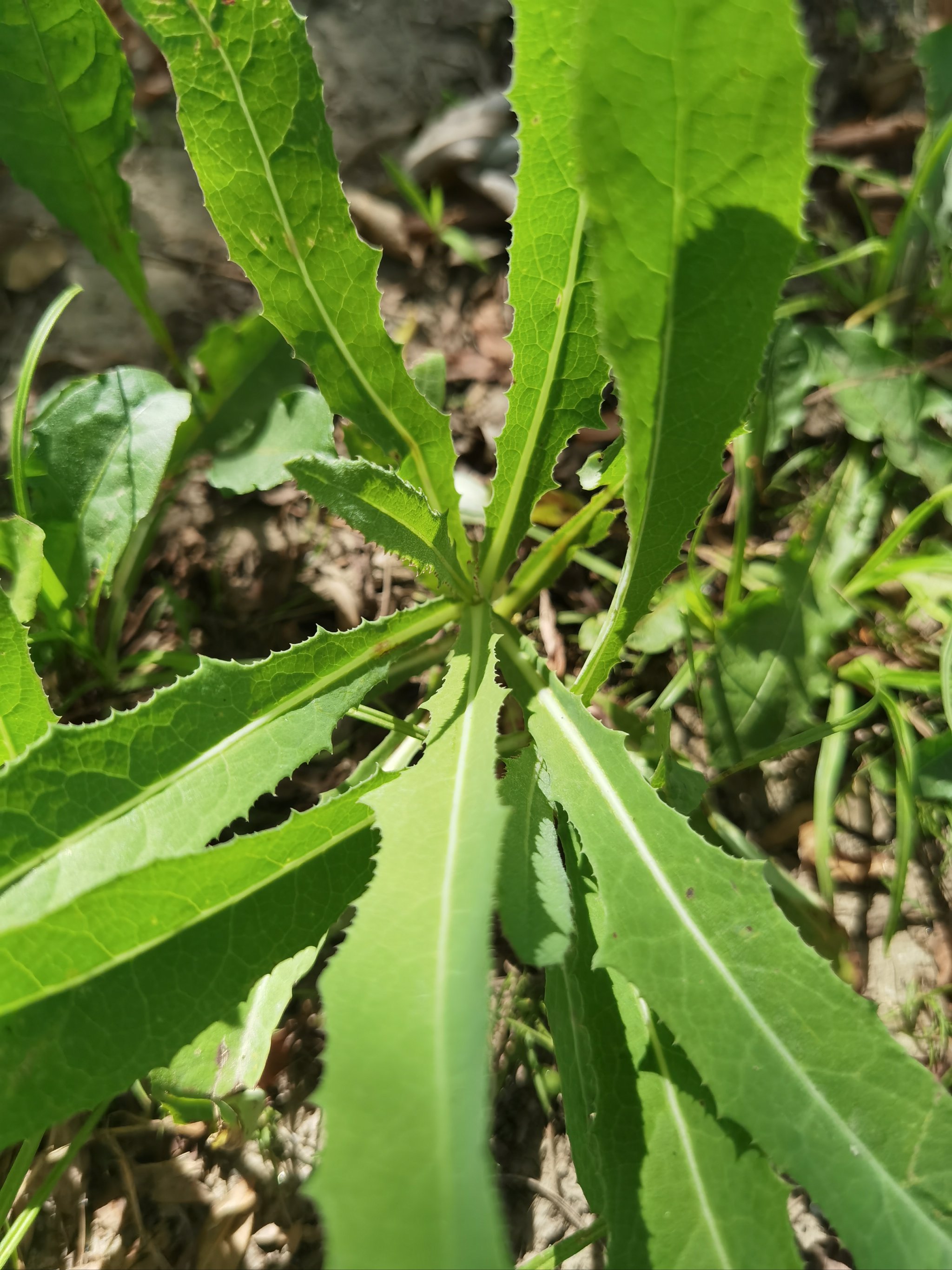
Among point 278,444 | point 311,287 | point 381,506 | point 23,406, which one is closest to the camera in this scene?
point 381,506

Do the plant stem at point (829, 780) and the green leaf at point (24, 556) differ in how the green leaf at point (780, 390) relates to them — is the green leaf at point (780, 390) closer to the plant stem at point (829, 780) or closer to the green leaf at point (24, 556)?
the plant stem at point (829, 780)

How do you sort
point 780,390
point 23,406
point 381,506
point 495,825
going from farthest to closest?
point 780,390
point 23,406
point 381,506
point 495,825

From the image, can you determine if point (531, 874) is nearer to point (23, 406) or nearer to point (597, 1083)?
point (597, 1083)

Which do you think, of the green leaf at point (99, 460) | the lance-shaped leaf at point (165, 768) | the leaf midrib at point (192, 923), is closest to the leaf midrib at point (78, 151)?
the green leaf at point (99, 460)

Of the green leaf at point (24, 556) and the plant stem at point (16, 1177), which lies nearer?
the plant stem at point (16, 1177)

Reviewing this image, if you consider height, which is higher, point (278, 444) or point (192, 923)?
point (278, 444)

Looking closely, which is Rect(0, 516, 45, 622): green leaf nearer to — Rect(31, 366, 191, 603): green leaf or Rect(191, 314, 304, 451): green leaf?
Rect(31, 366, 191, 603): green leaf

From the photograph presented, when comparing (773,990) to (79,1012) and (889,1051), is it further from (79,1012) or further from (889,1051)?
(79,1012)

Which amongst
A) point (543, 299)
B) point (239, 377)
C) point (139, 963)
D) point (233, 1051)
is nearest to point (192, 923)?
point (139, 963)
